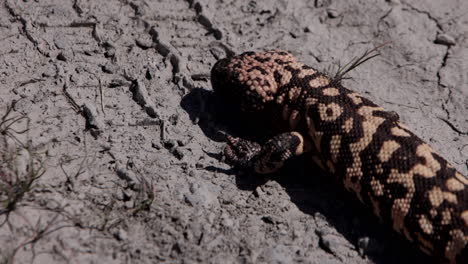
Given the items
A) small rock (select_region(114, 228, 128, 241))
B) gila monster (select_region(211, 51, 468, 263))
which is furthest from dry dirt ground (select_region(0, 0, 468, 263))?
gila monster (select_region(211, 51, 468, 263))

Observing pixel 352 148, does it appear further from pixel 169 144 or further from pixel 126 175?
pixel 126 175

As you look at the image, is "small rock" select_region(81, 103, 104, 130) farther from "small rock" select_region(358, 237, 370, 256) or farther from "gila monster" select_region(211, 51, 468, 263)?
"small rock" select_region(358, 237, 370, 256)

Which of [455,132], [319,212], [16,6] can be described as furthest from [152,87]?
[455,132]

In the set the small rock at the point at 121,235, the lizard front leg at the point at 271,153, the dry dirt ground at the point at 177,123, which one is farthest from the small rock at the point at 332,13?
the small rock at the point at 121,235

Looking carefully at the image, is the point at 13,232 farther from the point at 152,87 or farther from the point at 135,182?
the point at 152,87

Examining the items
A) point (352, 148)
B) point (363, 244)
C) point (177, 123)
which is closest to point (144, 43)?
point (177, 123)

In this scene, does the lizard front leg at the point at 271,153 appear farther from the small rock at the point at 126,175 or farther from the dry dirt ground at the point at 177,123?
the small rock at the point at 126,175
